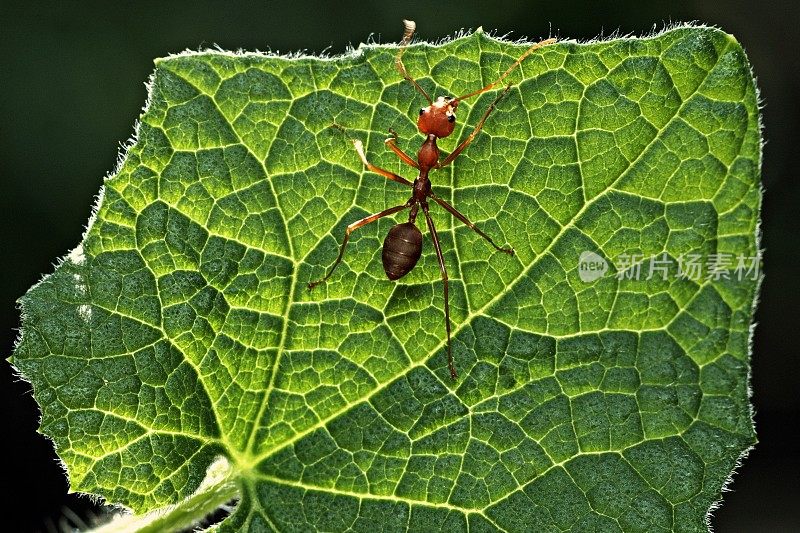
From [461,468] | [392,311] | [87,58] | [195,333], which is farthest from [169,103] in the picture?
[87,58]

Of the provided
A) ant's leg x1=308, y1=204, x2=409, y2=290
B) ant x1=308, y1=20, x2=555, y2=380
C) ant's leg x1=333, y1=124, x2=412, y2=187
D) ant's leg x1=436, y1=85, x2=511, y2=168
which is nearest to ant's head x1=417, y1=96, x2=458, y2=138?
ant x1=308, y1=20, x2=555, y2=380

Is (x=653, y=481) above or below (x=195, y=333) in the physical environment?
below

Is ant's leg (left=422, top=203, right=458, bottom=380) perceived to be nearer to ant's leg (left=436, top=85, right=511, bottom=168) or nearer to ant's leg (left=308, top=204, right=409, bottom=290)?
ant's leg (left=308, top=204, right=409, bottom=290)

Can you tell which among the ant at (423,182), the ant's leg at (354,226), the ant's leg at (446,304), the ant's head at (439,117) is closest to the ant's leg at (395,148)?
the ant at (423,182)

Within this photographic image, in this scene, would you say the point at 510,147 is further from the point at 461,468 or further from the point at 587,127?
the point at 461,468

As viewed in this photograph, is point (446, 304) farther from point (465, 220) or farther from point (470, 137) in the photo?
point (470, 137)

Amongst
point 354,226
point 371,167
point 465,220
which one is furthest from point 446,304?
point 371,167
